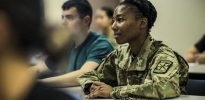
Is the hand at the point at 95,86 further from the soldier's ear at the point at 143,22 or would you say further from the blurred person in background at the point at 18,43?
the blurred person in background at the point at 18,43

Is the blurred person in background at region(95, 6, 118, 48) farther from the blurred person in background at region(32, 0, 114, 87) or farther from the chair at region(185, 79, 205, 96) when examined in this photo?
the chair at region(185, 79, 205, 96)

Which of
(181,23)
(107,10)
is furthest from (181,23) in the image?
(107,10)

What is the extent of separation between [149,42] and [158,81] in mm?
270

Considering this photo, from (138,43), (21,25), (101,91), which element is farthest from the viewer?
(138,43)

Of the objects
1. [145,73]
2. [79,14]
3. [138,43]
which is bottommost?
[145,73]

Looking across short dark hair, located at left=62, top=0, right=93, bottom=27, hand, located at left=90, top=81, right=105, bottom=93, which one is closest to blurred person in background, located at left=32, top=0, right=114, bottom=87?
short dark hair, located at left=62, top=0, right=93, bottom=27

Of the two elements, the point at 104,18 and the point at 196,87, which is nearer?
the point at 196,87

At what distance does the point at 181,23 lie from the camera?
330cm

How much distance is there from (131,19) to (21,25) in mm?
1033

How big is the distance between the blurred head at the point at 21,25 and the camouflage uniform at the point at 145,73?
2.75 ft

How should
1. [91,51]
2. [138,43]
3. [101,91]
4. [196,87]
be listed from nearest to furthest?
1. [101,91]
2. [138,43]
3. [196,87]
4. [91,51]

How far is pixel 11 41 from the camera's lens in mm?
319

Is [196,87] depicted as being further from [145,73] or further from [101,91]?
[101,91]

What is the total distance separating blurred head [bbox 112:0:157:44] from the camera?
1323 mm
